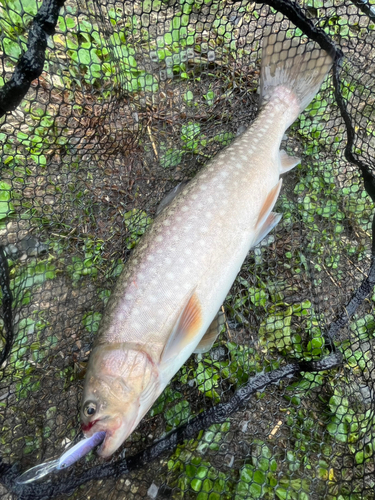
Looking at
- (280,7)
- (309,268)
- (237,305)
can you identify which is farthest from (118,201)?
(280,7)

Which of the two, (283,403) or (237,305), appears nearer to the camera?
(283,403)

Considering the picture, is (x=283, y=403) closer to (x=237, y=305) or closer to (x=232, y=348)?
(x=232, y=348)

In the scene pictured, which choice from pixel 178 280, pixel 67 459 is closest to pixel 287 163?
pixel 178 280

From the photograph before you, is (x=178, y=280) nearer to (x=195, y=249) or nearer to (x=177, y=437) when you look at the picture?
(x=195, y=249)

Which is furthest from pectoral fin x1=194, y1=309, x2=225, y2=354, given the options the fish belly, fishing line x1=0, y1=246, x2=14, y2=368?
fishing line x1=0, y1=246, x2=14, y2=368

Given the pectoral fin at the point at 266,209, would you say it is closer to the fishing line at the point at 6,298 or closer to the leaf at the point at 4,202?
the fishing line at the point at 6,298

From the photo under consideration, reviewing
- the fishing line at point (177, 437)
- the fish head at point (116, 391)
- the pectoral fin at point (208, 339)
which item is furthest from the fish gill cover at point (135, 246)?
the fish head at point (116, 391)

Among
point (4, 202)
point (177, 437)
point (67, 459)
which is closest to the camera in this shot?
point (67, 459)
